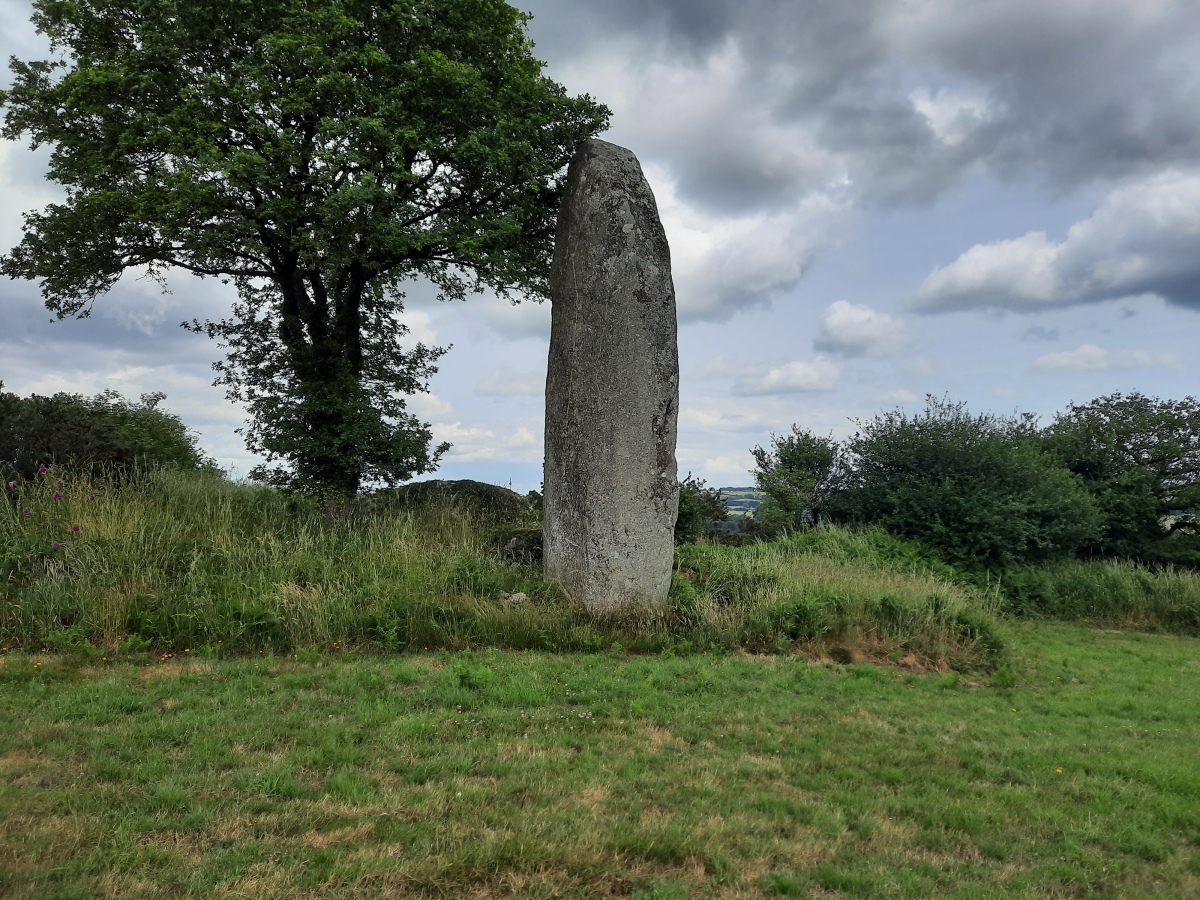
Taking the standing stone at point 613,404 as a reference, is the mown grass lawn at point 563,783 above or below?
below

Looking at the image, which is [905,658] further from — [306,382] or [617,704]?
[306,382]

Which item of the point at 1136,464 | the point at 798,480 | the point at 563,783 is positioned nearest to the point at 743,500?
the point at 798,480

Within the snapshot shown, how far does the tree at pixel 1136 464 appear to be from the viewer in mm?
22078

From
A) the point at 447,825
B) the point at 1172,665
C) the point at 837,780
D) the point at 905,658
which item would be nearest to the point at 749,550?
the point at 905,658

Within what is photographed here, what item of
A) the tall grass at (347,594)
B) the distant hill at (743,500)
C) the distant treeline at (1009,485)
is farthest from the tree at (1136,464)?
the tall grass at (347,594)

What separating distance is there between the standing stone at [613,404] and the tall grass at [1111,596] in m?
10.9

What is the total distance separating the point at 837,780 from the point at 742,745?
0.85 m

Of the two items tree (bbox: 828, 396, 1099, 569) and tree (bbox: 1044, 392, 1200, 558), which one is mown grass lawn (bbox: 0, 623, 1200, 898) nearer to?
tree (bbox: 828, 396, 1099, 569)

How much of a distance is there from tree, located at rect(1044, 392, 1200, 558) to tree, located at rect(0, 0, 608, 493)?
17.6m

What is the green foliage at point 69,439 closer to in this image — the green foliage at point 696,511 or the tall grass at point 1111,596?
the green foliage at point 696,511

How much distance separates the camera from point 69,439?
1507cm

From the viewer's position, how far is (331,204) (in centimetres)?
1239

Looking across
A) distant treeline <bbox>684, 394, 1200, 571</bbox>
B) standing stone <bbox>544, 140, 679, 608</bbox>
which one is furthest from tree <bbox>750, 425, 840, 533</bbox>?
standing stone <bbox>544, 140, 679, 608</bbox>

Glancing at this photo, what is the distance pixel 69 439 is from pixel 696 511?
1267 cm
